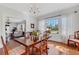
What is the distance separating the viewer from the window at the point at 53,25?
1.81 m

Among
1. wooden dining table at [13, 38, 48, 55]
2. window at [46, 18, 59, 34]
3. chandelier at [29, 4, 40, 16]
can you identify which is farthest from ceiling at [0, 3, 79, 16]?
wooden dining table at [13, 38, 48, 55]

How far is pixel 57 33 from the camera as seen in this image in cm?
182

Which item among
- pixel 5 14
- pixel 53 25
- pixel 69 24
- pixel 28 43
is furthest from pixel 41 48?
pixel 5 14

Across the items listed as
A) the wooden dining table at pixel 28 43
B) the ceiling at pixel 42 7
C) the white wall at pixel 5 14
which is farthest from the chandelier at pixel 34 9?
the wooden dining table at pixel 28 43

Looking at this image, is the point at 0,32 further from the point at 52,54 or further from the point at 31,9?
the point at 52,54

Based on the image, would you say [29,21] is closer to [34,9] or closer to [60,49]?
[34,9]

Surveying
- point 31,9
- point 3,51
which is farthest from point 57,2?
point 3,51

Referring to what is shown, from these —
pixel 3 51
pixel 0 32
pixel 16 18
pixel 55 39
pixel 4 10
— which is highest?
pixel 4 10

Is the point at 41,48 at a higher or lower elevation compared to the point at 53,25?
lower

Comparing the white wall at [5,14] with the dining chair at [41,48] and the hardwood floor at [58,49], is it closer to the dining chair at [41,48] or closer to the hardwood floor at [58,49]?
the hardwood floor at [58,49]

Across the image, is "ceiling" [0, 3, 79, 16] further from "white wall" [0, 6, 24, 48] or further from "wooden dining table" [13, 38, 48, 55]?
"wooden dining table" [13, 38, 48, 55]

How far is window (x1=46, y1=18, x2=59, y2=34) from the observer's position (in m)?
1.81

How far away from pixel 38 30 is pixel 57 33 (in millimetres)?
300

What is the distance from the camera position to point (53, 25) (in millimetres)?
1823
